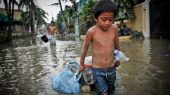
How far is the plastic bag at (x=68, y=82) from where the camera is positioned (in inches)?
258

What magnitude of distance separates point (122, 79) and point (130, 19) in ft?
69.0

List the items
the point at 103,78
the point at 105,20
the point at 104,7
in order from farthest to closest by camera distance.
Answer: the point at 103,78 → the point at 105,20 → the point at 104,7

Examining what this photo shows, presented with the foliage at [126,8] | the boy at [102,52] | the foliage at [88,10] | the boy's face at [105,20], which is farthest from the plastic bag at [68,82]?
the foliage at [88,10]

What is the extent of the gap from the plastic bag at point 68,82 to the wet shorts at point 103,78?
75.7 inches

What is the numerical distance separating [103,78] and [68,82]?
2134mm

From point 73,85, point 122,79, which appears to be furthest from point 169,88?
point 73,85

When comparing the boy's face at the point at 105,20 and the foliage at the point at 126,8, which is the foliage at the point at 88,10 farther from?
the boy's face at the point at 105,20

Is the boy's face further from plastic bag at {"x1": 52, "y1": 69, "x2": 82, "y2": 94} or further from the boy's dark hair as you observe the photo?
plastic bag at {"x1": 52, "y1": 69, "x2": 82, "y2": 94}

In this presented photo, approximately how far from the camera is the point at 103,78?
4551mm

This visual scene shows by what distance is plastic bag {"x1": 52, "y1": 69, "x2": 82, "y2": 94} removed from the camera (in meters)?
6.55

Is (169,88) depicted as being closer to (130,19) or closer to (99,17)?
(99,17)

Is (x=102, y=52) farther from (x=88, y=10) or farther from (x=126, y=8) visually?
(x=88, y=10)

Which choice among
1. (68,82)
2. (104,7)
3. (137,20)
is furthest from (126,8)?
(104,7)

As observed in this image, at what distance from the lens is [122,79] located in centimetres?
776
